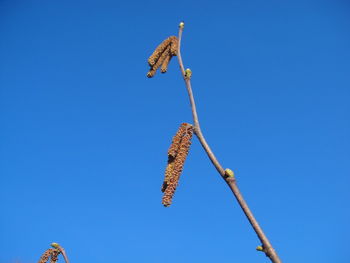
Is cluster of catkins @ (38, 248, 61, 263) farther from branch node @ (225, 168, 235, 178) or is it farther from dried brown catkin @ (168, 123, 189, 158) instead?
branch node @ (225, 168, 235, 178)

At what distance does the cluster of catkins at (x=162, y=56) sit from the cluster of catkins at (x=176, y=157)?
4.12 ft

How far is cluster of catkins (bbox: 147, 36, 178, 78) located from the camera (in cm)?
439

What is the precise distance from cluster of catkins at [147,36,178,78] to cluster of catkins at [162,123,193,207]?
125cm

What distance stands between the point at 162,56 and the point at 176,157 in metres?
1.55

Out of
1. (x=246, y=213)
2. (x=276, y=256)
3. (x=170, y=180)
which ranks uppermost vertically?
(x=170, y=180)

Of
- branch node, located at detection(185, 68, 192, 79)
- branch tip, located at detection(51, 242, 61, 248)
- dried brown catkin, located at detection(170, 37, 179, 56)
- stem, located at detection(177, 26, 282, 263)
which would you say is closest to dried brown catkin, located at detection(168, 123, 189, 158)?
stem, located at detection(177, 26, 282, 263)

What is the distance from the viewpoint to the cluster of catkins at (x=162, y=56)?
4.39 meters

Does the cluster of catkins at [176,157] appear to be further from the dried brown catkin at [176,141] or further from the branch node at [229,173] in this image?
the branch node at [229,173]

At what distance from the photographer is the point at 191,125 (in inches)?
133

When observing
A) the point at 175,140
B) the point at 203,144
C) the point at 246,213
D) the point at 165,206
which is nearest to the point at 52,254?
the point at 165,206

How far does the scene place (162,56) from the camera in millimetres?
4422

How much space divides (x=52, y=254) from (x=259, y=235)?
2.85 m

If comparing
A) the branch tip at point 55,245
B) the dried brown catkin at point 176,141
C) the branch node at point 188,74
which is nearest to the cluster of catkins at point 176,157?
the dried brown catkin at point 176,141

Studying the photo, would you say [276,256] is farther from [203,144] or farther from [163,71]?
[163,71]
